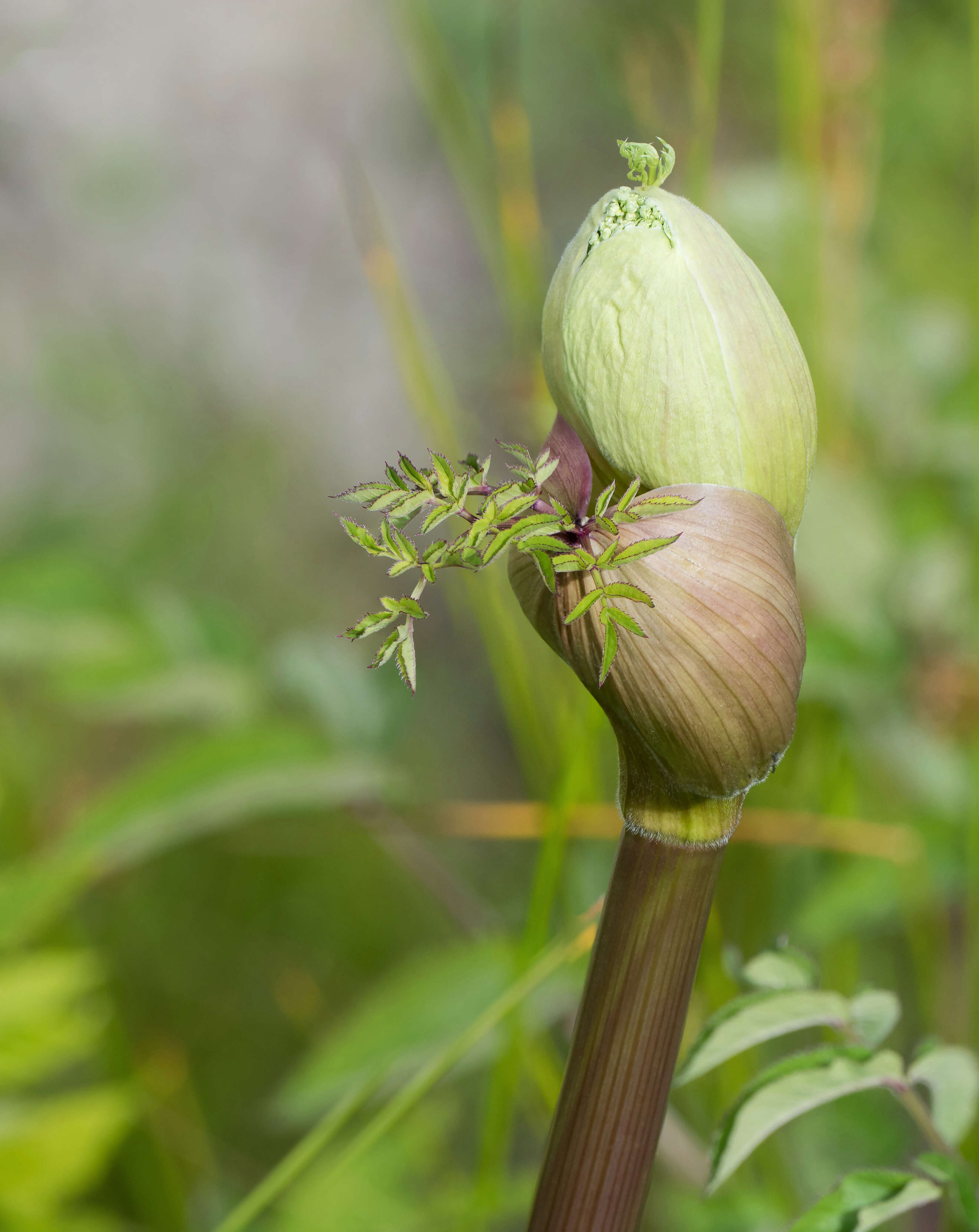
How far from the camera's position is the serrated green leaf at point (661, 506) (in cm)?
23

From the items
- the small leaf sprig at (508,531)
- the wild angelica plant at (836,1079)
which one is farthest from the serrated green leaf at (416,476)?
the wild angelica plant at (836,1079)

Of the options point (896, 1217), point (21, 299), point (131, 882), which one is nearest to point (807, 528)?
point (896, 1217)

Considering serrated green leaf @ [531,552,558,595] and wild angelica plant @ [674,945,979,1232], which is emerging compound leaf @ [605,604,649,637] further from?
wild angelica plant @ [674,945,979,1232]

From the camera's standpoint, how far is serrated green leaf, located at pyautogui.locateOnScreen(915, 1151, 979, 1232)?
0.33 meters

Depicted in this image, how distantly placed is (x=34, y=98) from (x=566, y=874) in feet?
4.42

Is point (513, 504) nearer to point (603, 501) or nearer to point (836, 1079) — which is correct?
point (603, 501)

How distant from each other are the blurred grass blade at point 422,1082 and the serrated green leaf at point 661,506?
25cm

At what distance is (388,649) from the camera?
0.77ft

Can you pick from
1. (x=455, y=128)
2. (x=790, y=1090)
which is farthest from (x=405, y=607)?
(x=455, y=128)

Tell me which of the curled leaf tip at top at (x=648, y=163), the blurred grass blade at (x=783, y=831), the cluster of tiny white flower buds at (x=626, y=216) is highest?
the curled leaf tip at top at (x=648, y=163)

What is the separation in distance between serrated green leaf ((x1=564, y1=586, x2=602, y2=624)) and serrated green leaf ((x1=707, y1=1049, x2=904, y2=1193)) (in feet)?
0.60

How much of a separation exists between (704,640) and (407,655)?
2.4 inches

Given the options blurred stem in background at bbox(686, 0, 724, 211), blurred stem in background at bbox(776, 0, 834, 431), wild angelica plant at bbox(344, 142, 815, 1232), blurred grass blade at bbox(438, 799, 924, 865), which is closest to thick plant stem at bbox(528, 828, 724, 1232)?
wild angelica plant at bbox(344, 142, 815, 1232)

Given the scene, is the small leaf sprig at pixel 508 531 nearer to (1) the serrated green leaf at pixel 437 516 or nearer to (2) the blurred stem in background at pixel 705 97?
(1) the serrated green leaf at pixel 437 516
